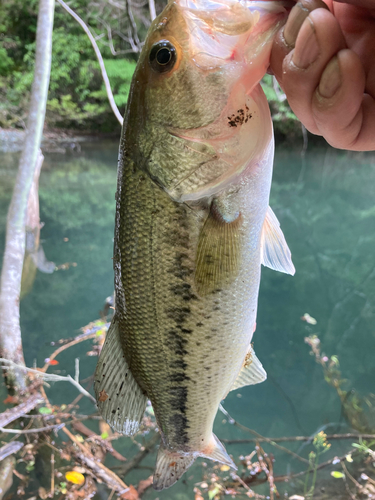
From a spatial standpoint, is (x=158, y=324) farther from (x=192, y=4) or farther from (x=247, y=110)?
(x=192, y=4)

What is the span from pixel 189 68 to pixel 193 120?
107 millimetres

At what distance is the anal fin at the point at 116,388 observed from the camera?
3.10 ft

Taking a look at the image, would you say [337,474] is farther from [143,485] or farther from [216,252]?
[216,252]

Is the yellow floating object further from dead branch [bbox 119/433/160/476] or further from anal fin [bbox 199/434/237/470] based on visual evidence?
anal fin [bbox 199/434/237/470]

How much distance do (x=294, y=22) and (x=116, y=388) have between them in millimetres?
946

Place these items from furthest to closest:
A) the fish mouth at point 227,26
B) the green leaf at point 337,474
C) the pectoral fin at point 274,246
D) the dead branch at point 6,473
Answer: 1. the green leaf at point 337,474
2. the dead branch at point 6,473
3. the pectoral fin at point 274,246
4. the fish mouth at point 227,26

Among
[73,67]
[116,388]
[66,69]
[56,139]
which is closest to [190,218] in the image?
[116,388]

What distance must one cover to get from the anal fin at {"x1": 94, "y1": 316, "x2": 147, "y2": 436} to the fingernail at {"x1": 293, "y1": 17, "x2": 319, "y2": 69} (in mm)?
754

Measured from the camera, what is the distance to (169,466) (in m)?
1.04

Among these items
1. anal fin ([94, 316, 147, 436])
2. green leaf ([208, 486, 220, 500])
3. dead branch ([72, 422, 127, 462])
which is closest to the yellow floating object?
dead branch ([72, 422, 127, 462])

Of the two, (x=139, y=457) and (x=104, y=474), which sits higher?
(x=104, y=474)

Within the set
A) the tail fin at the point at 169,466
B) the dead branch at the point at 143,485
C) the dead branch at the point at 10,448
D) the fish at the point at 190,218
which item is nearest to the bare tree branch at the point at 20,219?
the dead branch at the point at 10,448

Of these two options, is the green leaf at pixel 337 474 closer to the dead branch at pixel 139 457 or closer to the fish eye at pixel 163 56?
the dead branch at pixel 139 457

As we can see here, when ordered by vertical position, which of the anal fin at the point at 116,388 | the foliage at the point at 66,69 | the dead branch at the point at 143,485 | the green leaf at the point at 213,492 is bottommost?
the dead branch at the point at 143,485
